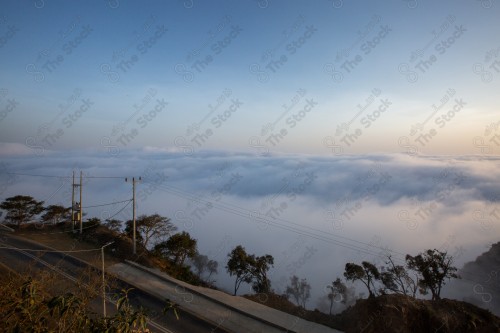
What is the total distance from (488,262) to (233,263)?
291ft

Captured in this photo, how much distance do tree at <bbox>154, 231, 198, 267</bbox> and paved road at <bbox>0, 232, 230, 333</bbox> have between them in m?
8.95

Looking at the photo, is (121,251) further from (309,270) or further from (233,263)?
(309,270)

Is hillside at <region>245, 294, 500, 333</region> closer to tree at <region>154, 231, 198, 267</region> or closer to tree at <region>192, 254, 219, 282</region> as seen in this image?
tree at <region>154, 231, 198, 267</region>

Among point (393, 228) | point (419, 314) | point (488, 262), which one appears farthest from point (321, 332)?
point (393, 228)

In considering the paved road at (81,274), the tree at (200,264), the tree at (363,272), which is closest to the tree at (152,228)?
the paved road at (81,274)

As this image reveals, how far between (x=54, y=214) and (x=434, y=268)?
50136 mm

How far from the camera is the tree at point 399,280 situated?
26.4 metres

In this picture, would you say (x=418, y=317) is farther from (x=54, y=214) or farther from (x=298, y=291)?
(x=298, y=291)

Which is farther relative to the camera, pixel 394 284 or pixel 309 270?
pixel 309 270

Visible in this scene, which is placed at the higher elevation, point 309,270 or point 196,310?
point 196,310

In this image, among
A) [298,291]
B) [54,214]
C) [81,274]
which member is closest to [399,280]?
[81,274]

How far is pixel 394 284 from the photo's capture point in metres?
27.0

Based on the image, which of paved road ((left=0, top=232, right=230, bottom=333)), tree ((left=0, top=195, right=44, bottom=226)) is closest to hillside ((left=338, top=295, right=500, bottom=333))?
paved road ((left=0, top=232, right=230, bottom=333))

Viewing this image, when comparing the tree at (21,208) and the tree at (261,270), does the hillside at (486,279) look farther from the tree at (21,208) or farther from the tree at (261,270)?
the tree at (21,208)
